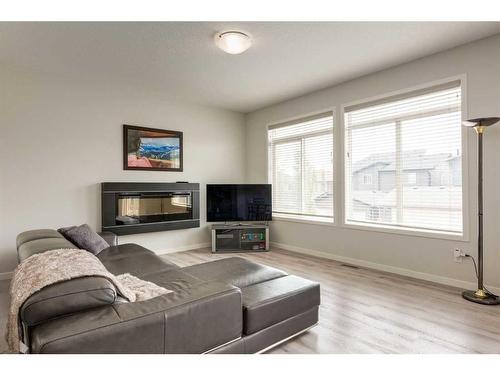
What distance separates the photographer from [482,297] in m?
2.73

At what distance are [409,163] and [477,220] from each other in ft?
3.08

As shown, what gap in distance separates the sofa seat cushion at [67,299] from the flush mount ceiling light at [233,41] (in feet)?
7.68

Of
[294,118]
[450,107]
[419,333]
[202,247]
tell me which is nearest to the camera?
[419,333]

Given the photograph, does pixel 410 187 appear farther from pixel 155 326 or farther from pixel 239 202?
pixel 155 326

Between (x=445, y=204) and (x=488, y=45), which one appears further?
(x=445, y=204)

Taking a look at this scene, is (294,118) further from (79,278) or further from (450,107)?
(79,278)

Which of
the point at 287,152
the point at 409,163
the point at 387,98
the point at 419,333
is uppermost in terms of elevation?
the point at 387,98

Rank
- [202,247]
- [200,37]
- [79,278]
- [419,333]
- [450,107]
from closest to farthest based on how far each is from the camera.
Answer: [79,278], [419,333], [200,37], [450,107], [202,247]

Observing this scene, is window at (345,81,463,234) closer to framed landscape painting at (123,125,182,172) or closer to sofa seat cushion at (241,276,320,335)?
sofa seat cushion at (241,276,320,335)

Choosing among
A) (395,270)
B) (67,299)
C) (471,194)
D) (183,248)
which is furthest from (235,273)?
(183,248)

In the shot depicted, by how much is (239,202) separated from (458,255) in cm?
314

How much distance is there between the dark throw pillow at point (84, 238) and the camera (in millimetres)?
3002
